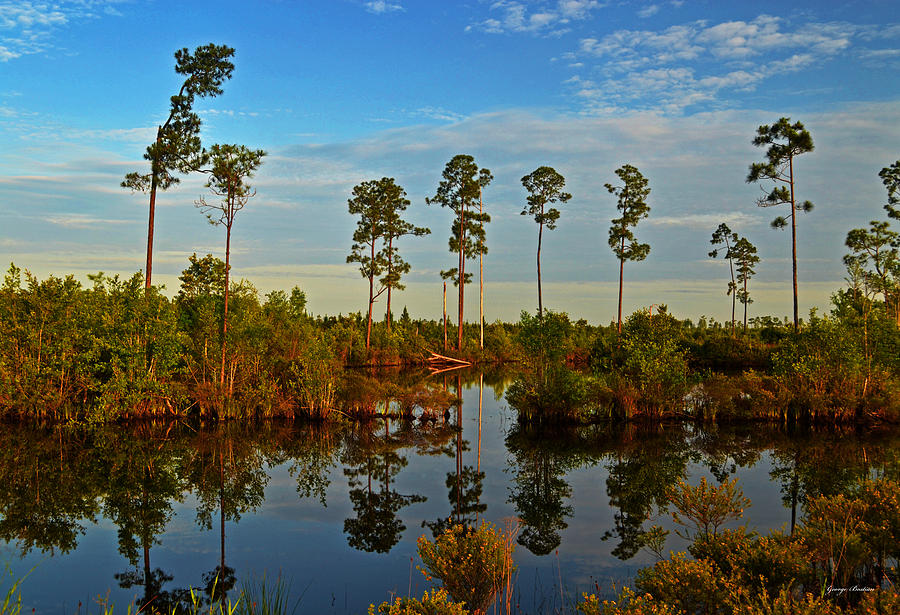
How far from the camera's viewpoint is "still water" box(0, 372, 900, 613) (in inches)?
354

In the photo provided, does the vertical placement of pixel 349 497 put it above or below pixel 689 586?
below

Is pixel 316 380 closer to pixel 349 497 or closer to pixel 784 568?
pixel 349 497

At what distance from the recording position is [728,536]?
23.5 ft

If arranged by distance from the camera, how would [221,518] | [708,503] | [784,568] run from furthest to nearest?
[221,518] → [708,503] → [784,568]

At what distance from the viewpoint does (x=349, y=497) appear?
43.4 feet

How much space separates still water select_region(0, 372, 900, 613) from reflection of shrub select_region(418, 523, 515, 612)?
4.54 feet

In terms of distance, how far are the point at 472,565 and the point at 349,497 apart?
7.18 m

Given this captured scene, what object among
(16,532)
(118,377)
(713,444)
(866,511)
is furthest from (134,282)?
(866,511)

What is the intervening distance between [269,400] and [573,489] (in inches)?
474

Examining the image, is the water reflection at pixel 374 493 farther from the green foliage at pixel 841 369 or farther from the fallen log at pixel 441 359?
the fallen log at pixel 441 359

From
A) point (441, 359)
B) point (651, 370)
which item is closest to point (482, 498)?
point (651, 370)

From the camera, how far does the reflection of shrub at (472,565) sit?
6590mm

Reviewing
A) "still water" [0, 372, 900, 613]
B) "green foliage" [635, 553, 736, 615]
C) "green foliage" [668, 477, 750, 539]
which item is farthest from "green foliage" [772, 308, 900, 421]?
"green foliage" [635, 553, 736, 615]
